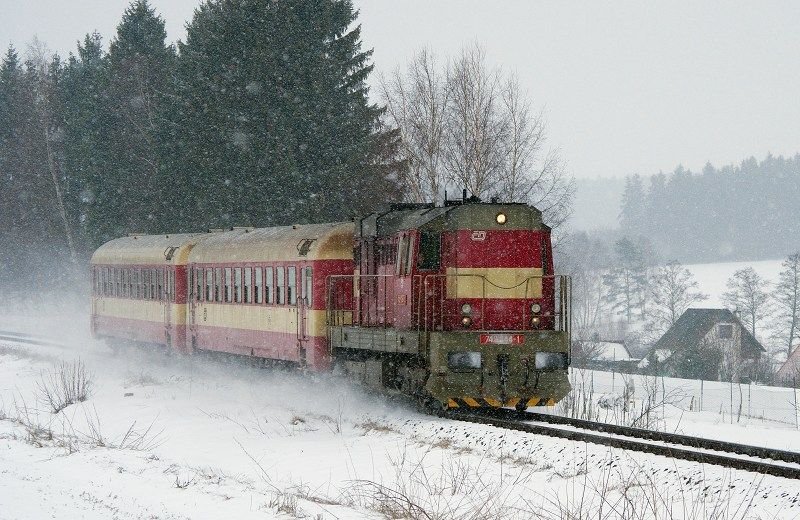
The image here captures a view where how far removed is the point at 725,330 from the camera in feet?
274

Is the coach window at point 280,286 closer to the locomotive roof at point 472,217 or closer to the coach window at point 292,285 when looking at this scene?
the coach window at point 292,285

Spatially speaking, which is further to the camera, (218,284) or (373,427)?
(218,284)

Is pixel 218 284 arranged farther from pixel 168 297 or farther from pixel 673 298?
pixel 673 298

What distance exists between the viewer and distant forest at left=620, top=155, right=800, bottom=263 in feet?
518

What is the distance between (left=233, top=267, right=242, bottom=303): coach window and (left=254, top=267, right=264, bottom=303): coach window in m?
0.93

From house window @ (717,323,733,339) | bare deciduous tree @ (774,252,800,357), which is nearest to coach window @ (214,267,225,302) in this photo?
house window @ (717,323,733,339)

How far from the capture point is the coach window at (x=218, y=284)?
82.9 ft

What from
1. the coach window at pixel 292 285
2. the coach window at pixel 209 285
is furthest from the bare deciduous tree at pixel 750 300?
the coach window at pixel 292 285

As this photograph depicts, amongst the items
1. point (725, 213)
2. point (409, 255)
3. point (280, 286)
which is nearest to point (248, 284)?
point (280, 286)

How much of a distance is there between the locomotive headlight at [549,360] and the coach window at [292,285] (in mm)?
6706

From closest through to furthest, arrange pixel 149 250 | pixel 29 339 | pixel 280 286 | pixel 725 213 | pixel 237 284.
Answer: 1. pixel 280 286
2. pixel 237 284
3. pixel 149 250
4. pixel 29 339
5. pixel 725 213

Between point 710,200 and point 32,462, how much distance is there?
167081 mm

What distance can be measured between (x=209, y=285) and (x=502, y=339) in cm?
1220

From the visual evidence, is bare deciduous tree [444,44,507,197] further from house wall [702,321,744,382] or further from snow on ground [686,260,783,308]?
snow on ground [686,260,783,308]
